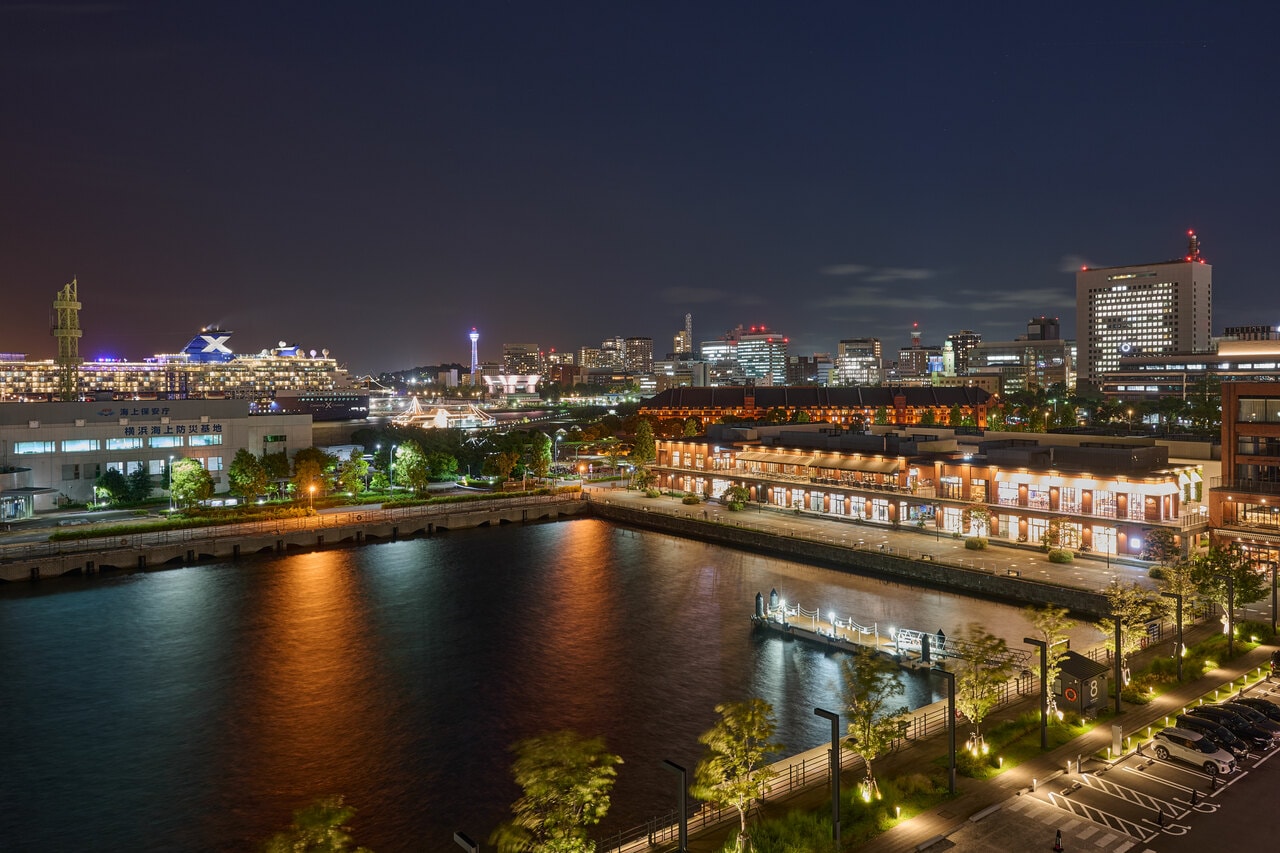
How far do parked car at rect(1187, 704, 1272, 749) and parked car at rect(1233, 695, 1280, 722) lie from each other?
3.14 feet

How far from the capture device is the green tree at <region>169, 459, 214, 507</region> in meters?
51.2

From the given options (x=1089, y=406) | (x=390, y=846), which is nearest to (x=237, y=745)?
(x=390, y=846)

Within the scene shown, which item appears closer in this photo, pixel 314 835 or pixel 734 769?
pixel 314 835

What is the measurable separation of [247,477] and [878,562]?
41256mm

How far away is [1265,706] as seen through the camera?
730 inches

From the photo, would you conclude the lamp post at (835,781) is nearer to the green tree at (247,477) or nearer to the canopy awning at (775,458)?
the canopy awning at (775,458)

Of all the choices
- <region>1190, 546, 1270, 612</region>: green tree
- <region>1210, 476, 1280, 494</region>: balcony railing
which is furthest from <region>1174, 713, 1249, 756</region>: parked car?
<region>1210, 476, 1280, 494</region>: balcony railing

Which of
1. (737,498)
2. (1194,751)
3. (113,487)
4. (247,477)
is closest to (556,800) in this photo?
(1194,751)

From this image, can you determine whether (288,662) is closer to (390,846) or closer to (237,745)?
(237,745)

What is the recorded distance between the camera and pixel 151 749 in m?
21.4

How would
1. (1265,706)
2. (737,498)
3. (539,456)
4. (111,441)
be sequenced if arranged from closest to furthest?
(1265,706), (737,498), (111,441), (539,456)

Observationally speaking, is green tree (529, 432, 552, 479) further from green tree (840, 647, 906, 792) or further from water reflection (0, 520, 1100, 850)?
green tree (840, 647, 906, 792)

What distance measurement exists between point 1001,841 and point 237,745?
18758 millimetres

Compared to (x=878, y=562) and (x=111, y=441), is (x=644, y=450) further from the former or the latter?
(x=111, y=441)
